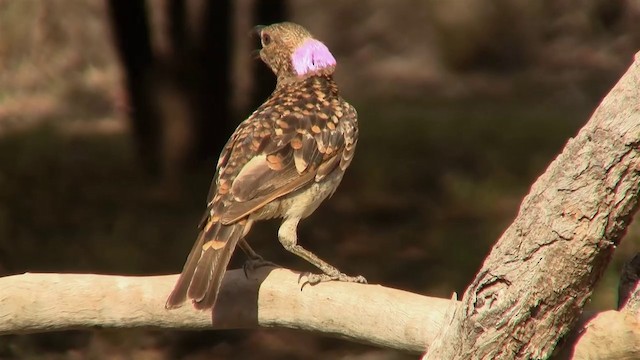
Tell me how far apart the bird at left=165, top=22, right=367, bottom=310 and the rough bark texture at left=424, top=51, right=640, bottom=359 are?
0.90 m

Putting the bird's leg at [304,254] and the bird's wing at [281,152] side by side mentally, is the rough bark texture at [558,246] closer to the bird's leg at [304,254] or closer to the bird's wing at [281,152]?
the bird's leg at [304,254]

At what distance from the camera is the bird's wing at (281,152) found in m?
4.11

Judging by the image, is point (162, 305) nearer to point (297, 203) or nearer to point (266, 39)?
point (297, 203)

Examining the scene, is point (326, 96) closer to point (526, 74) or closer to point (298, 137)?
point (298, 137)

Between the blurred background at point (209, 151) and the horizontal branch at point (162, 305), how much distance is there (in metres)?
1.78

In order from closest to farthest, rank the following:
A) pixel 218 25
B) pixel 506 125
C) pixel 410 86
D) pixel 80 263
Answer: pixel 80 263
pixel 218 25
pixel 506 125
pixel 410 86

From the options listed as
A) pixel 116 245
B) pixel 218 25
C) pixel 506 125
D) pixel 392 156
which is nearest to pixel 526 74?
pixel 506 125

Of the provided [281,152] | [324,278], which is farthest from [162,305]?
[281,152]

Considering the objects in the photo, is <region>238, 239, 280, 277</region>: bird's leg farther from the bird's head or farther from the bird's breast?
the bird's head

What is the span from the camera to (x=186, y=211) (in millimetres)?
8516

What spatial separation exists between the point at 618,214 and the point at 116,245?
5631 mm

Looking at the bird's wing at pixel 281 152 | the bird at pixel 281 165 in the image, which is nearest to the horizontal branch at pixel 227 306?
the bird at pixel 281 165

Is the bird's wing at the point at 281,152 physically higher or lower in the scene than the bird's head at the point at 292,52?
lower

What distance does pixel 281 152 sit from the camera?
171 inches
